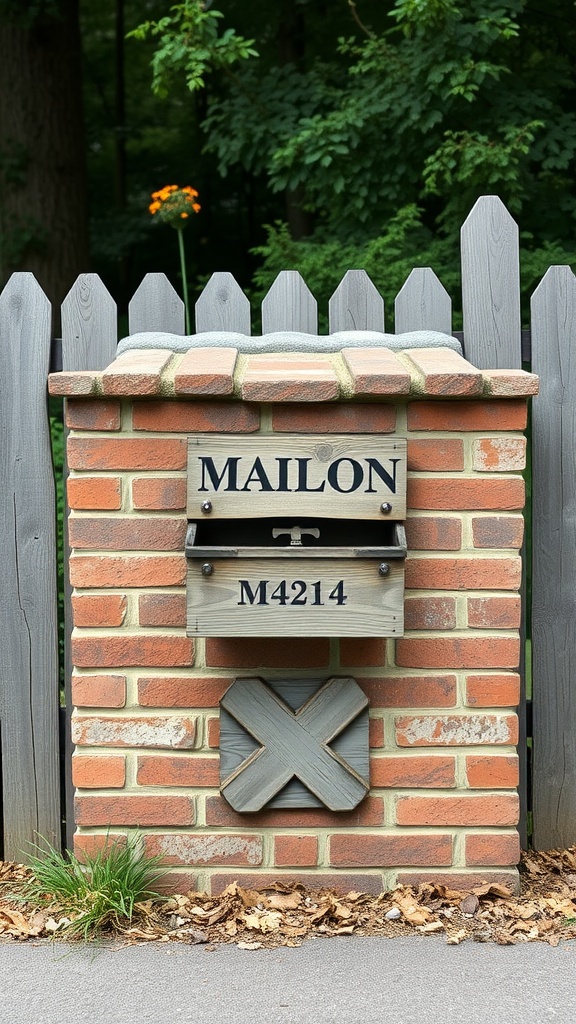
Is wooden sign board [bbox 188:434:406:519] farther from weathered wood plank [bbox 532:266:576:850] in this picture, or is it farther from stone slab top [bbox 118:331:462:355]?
weathered wood plank [bbox 532:266:576:850]

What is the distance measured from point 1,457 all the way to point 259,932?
1.38 meters

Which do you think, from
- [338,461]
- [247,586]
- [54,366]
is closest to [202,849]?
[247,586]

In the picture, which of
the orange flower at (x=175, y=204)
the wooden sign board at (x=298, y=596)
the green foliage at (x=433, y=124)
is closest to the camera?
the wooden sign board at (x=298, y=596)

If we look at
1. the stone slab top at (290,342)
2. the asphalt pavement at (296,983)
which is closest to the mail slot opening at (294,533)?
the stone slab top at (290,342)

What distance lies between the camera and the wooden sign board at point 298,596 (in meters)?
2.23

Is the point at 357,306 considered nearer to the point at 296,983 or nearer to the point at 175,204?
the point at 296,983

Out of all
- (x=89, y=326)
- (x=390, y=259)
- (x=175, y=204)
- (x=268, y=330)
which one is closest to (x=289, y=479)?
(x=268, y=330)

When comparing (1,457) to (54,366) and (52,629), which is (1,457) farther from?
(52,629)

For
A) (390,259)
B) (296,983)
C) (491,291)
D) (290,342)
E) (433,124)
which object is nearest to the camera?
(296,983)

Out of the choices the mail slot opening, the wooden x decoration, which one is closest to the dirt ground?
the wooden x decoration

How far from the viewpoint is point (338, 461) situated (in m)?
2.30

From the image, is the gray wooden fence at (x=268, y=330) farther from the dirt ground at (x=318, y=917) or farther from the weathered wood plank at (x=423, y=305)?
the dirt ground at (x=318, y=917)

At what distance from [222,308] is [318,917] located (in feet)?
5.20

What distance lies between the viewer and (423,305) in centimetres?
271
